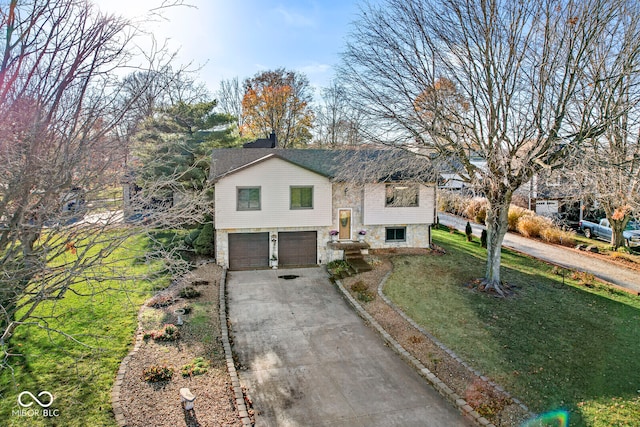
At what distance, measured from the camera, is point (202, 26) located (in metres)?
6.64

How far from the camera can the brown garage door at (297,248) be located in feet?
61.4

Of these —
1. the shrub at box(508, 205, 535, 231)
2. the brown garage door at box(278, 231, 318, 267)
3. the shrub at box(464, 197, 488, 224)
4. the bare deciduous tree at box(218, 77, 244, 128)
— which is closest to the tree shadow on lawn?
the brown garage door at box(278, 231, 318, 267)

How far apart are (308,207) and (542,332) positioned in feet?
35.5

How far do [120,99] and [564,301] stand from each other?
15134 mm

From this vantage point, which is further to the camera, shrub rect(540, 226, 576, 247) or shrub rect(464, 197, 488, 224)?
shrub rect(464, 197, 488, 224)

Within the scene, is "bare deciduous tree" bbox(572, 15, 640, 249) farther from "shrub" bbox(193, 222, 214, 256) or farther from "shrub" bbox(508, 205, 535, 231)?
"shrub" bbox(193, 222, 214, 256)

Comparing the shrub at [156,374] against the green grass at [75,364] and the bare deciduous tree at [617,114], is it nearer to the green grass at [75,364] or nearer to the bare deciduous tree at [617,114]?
Result: the green grass at [75,364]

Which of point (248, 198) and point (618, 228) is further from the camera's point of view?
point (618, 228)

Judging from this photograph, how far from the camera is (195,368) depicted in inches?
350

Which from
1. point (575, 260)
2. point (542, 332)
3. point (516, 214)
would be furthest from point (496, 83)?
point (516, 214)

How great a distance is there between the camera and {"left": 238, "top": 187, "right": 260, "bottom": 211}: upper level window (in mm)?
17766

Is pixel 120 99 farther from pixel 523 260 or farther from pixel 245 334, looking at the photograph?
pixel 523 260

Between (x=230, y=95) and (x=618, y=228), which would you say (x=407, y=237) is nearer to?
(x=618, y=228)

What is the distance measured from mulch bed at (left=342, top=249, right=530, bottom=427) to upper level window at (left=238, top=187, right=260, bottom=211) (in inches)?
248
